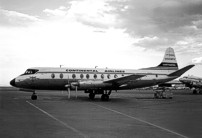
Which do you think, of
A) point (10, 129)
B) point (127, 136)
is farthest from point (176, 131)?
point (10, 129)

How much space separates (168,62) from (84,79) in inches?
525

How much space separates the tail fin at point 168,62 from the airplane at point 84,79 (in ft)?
5.82

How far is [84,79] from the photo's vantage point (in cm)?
2845

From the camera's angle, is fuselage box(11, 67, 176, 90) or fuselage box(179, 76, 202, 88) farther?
fuselage box(179, 76, 202, 88)

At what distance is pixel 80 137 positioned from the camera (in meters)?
8.26

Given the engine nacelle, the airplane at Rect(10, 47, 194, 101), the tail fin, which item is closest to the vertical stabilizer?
the tail fin

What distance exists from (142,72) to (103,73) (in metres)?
5.59

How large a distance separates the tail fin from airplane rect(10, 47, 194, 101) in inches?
69.8

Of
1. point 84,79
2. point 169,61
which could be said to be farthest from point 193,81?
point 84,79

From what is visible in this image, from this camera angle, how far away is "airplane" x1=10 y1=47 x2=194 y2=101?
25.8 m

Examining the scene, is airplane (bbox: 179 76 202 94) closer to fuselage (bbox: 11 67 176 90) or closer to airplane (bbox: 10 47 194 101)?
airplane (bbox: 10 47 194 101)

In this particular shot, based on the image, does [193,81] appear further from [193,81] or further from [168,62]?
[168,62]

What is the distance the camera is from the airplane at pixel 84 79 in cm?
2584

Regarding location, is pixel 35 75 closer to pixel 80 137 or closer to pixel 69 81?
pixel 69 81
